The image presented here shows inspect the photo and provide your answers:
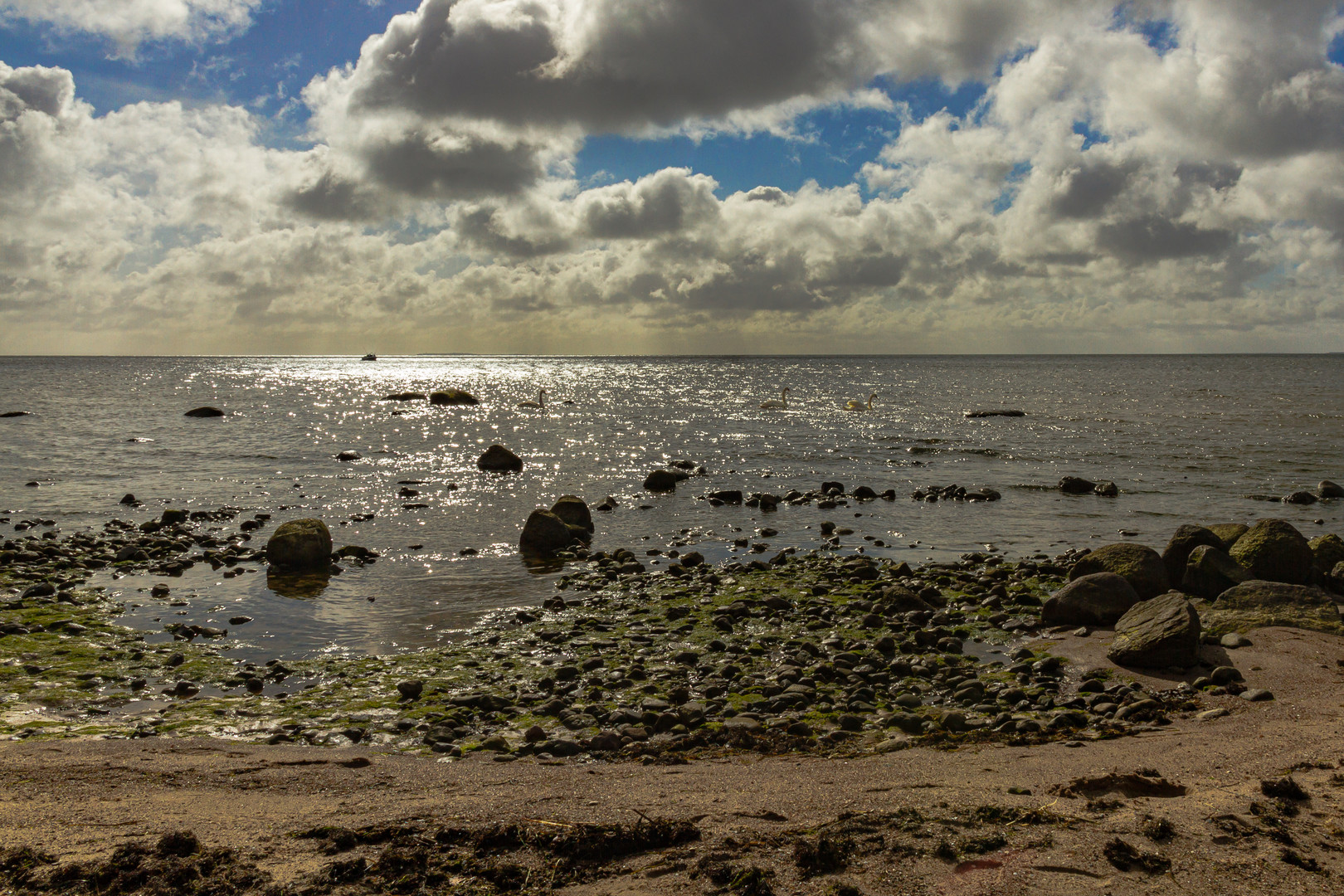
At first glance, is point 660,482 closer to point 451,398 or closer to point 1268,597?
point 1268,597

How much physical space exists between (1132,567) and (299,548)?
17.2m

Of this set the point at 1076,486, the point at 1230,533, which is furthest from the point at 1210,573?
the point at 1076,486

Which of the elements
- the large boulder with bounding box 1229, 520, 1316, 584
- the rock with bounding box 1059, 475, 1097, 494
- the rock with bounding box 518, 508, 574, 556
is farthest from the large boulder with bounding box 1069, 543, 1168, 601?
the rock with bounding box 1059, 475, 1097, 494

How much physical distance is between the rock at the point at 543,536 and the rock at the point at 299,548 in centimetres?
460

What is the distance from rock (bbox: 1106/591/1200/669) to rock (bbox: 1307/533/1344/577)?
20.9ft

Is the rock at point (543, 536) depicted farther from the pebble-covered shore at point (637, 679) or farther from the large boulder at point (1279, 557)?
the large boulder at point (1279, 557)

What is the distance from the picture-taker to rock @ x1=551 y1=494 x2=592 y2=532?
21.4 meters

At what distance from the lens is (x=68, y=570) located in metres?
16.5

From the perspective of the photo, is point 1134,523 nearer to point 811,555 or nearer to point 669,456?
point 811,555

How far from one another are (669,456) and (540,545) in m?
20.8

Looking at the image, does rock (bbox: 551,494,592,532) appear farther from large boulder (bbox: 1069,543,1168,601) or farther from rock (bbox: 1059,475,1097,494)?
rock (bbox: 1059,475,1097,494)

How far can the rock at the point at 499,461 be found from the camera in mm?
34719

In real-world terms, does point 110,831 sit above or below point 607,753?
above

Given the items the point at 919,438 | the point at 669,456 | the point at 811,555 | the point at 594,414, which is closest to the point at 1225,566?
the point at 811,555
